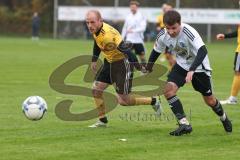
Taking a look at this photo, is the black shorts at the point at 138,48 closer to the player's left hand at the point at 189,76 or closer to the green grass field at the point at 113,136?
the green grass field at the point at 113,136

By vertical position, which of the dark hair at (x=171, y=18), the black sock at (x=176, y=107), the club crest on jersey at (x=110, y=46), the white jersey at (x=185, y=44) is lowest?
the black sock at (x=176, y=107)

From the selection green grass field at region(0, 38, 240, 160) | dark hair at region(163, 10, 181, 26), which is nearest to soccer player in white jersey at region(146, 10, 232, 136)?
dark hair at region(163, 10, 181, 26)

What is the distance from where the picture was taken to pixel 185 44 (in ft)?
29.9

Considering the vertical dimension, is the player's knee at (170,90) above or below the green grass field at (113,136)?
above

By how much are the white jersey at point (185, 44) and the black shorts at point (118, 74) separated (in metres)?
0.81

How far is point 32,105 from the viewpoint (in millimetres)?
9766

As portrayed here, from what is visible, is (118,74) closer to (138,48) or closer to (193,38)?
(193,38)

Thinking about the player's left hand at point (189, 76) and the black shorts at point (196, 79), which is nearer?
the player's left hand at point (189, 76)

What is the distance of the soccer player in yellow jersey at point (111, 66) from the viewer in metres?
9.85

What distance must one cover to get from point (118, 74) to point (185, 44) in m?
1.37

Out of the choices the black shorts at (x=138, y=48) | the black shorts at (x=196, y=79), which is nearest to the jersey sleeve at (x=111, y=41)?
the black shorts at (x=196, y=79)

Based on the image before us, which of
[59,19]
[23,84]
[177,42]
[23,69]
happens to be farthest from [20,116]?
[59,19]

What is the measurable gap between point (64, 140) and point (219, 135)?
7.32 feet

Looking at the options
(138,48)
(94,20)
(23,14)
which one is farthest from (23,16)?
(94,20)
